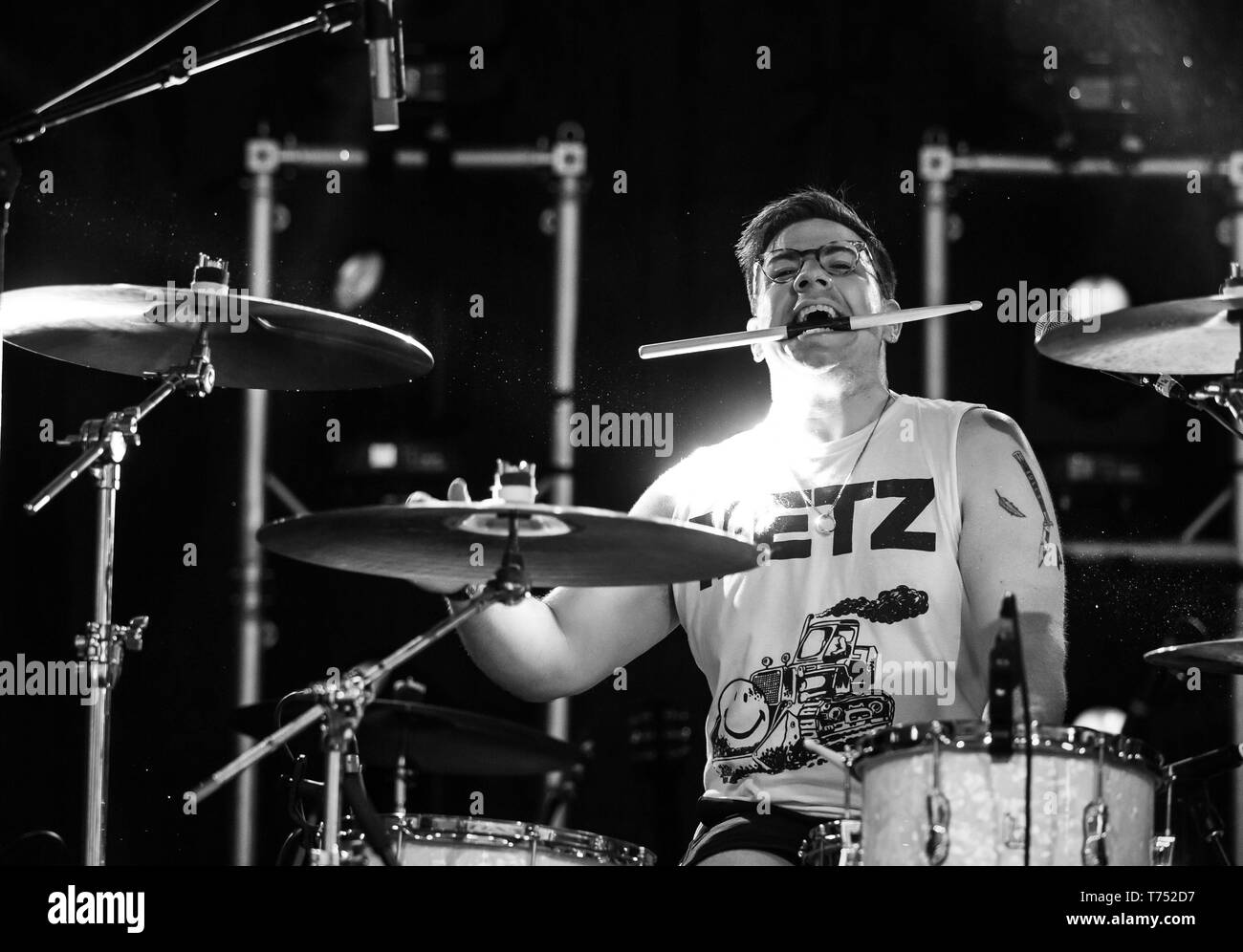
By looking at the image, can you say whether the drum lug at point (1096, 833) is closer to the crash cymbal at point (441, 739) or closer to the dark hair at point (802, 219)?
the crash cymbal at point (441, 739)

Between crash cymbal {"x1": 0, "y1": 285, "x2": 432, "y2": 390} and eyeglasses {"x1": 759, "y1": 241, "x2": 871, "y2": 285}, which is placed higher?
eyeglasses {"x1": 759, "y1": 241, "x2": 871, "y2": 285}

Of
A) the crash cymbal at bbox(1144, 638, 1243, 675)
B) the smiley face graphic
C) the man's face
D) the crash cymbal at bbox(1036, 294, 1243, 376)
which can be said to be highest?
the man's face

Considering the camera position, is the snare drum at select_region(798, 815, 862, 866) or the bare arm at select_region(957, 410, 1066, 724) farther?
the bare arm at select_region(957, 410, 1066, 724)

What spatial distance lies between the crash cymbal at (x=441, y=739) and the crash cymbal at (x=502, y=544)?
21 cm

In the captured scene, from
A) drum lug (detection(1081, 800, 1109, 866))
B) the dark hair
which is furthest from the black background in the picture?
drum lug (detection(1081, 800, 1109, 866))

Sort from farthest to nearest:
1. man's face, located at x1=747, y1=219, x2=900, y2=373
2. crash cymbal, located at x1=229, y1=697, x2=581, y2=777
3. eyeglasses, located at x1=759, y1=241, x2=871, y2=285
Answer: eyeglasses, located at x1=759, y1=241, x2=871, y2=285, man's face, located at x1=747, y1=219, x2=900, y2=373, crash cymbal, located at x1=229, y1=697, x2=581, y2=777

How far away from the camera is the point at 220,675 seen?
341cm

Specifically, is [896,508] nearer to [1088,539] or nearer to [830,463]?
[830,463]

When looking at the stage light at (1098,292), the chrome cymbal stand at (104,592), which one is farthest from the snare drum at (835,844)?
the stage light at (1098,292)

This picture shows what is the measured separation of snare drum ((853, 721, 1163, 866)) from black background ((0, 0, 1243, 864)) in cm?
123

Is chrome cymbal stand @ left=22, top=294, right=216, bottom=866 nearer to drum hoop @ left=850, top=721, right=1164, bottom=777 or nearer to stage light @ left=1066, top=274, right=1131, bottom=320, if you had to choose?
drum hoop @ left=850, top=721, right=1164, bottom=777

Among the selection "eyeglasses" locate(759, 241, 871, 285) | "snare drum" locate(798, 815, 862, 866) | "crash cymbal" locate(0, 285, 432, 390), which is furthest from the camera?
"eyeglasses" locate(759, 241, 871, 285)

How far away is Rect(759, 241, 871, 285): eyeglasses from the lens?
3.18 metres
